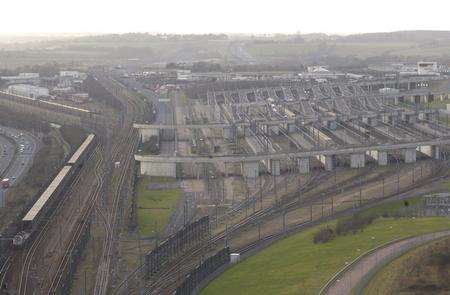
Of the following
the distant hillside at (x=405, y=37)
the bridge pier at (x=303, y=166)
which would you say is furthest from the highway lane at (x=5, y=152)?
the distant hillside at (x=405, y=37)

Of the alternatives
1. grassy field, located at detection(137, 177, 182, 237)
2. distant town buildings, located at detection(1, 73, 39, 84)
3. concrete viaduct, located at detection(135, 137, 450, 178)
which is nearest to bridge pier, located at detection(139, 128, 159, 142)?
concrete viaduct, located at detection(135, 137, 450, 178)

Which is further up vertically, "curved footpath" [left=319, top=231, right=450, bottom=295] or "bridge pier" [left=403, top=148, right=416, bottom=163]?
"curved footpath" [left=319, top=231, right=450, bottom=295]

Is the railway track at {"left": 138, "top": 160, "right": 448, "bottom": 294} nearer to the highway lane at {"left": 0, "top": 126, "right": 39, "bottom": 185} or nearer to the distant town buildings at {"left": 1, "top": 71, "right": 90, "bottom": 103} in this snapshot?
the highway lane at {"left": 0, "top": 126, "right": 39, "bottom": 185}

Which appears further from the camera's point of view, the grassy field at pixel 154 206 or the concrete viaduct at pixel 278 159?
the concrete viaduct at pixel 278 159

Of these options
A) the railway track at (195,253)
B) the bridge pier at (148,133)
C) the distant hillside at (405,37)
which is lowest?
the railway track at (195,253)

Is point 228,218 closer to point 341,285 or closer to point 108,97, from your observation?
point 341,285

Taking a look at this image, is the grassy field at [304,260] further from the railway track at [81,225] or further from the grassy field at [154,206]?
the grassy field at [154,206]

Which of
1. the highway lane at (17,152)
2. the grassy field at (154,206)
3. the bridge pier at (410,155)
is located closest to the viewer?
the grassy field at (154,206)
